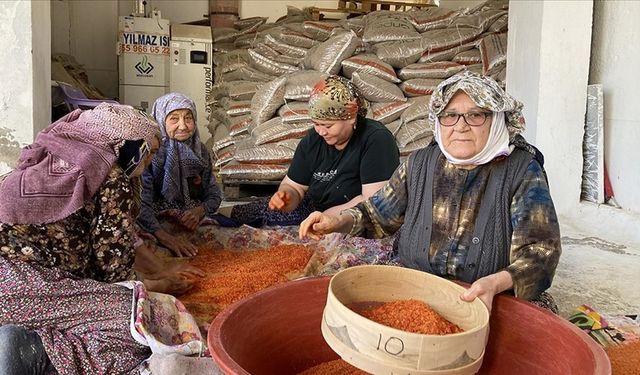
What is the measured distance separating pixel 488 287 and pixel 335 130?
4.97 feet

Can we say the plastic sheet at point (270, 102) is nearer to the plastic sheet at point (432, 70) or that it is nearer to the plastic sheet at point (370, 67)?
the plastic sheet at point (370, 67)

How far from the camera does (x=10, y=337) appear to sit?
168 centimetres

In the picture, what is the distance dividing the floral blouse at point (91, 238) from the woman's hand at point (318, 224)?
0.59 m

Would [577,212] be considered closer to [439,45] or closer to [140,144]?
[439,45]

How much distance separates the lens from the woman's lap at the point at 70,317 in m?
1.77

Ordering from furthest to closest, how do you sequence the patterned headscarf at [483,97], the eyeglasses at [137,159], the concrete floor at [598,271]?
the concrete floor at [598,271] → the eyeglasses at [137,159] → the patterned headscarf at [483,97]

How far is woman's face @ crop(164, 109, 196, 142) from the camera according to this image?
3.11 metres

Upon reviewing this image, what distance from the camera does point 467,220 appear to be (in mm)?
1800

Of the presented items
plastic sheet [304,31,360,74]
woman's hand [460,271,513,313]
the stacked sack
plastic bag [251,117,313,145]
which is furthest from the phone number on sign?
woman's hand [460,271,513,313]

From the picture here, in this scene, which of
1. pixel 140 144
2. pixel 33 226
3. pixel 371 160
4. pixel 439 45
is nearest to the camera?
pixel 33 226

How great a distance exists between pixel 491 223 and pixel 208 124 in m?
5.81

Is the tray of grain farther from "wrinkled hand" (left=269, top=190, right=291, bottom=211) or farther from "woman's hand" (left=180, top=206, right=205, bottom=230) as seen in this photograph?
"woman's hand" (left=180, top=206, right=205, bottom=230)

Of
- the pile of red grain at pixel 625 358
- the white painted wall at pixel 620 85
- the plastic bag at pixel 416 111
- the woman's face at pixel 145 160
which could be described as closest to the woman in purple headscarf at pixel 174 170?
the woman's face at pixel 145 160

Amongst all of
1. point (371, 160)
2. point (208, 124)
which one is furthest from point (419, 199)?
point (208, 124)
